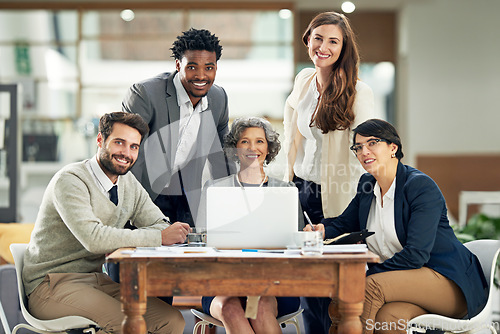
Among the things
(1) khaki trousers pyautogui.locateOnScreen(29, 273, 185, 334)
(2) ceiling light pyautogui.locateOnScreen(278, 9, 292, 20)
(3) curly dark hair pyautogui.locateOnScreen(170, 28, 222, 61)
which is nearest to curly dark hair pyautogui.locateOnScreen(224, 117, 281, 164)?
(3) curly dark hair pyautogui.locateOnScreen(170, 28, 222, 61)

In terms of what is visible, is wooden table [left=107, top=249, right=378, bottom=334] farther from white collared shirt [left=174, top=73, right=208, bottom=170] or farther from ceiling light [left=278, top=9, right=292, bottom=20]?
ceiling light [left=278, top=9, right=292, bottom=20]

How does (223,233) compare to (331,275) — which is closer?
(331,275)

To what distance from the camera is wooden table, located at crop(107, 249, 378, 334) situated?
6.13 feet

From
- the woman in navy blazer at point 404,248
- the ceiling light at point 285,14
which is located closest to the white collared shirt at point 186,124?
the woman in navy blazer at point 404,248

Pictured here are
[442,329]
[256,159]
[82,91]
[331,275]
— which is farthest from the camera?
[82,91]

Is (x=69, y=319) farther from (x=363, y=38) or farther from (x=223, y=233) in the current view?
(x=363, y=38)

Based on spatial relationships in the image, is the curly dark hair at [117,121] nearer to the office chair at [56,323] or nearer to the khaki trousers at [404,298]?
the office chair at [56,323]

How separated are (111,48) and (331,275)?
17.0 feet

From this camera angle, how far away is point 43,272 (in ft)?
7.41

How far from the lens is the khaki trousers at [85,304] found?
86.5 inches

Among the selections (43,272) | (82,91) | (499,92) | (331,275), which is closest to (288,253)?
(331,275)

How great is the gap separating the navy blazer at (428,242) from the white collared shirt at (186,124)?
3.22 ft

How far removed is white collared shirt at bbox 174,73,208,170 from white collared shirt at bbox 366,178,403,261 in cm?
91

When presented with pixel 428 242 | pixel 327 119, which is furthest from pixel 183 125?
pixel 428 242
